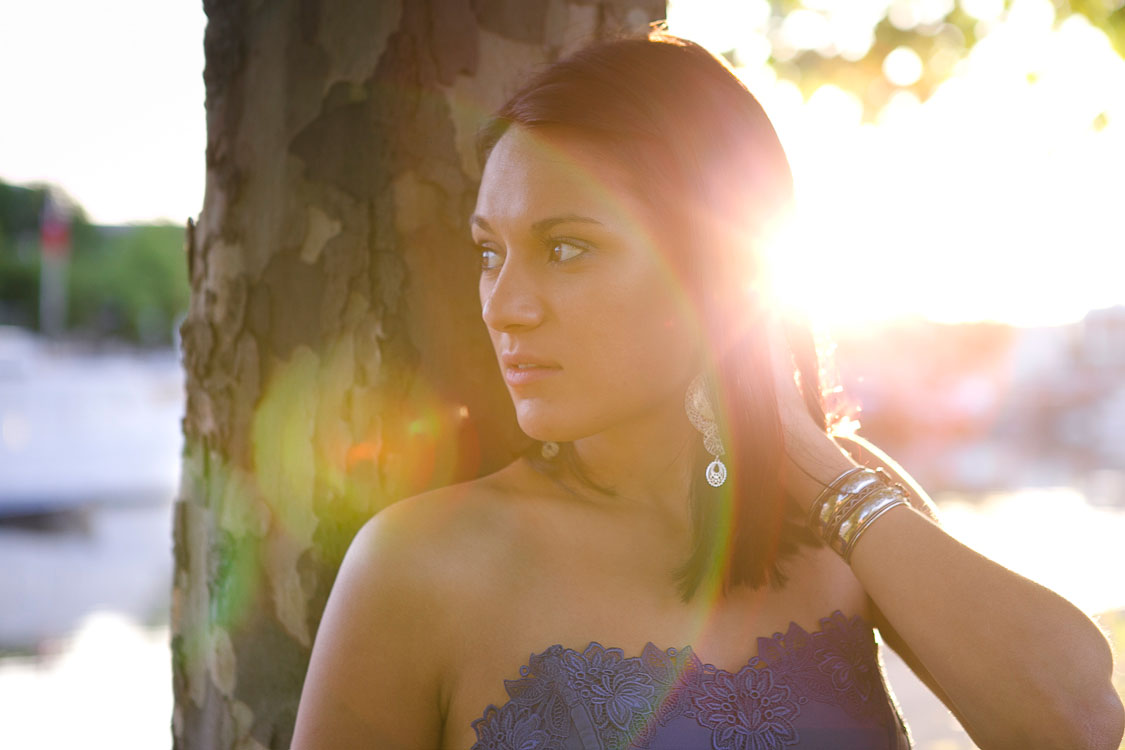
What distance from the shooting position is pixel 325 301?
2.06 metres

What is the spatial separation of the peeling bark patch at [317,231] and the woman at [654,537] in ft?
1.32

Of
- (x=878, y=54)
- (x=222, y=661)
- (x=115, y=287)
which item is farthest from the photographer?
(x=115, y=287)

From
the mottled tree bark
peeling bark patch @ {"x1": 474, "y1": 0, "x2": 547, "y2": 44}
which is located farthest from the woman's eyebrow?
peeling bark patch @ {"x1": 474, "y1": 0, "x2": 547, "y2": 44}

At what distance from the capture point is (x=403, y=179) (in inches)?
80.8

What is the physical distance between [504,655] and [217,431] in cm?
93

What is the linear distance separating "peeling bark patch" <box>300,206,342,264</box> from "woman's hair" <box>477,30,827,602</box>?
0.37m

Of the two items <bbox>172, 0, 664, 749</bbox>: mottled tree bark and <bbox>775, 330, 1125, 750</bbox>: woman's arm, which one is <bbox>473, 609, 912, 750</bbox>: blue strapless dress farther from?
<bbox>172, 0, 664, 749</bbox>: mottled tree bark

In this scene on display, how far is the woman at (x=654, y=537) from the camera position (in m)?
1.66

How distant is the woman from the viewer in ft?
5.44

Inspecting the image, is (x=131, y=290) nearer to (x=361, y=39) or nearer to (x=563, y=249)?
(x=361, y=39)

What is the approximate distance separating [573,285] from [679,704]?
2.68 feet

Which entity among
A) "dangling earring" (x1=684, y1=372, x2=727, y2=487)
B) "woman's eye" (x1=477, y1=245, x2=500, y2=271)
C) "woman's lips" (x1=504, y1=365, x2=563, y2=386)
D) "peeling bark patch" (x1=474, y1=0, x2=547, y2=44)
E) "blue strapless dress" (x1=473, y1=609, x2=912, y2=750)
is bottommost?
"blue strapless dress" (x1=473, y1=609, x2=912, y2=750)

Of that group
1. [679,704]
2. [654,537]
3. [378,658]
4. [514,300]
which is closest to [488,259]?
[514,300]

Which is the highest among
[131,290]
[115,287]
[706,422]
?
[706,422]
